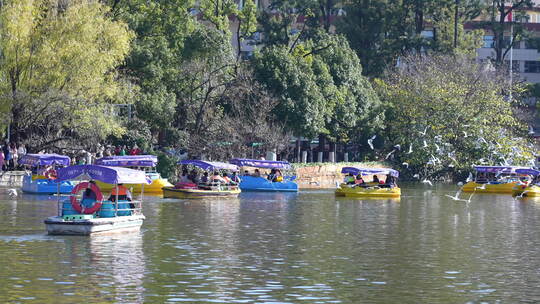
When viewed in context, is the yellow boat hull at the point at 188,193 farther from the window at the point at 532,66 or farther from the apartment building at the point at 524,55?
the window at the point at 532,66

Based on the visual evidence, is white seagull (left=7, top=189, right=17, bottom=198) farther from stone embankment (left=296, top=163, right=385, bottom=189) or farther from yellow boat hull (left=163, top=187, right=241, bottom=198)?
stone embankment (left=296, top=163, right=385, bottom=189)

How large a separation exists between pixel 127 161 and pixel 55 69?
7.99 m

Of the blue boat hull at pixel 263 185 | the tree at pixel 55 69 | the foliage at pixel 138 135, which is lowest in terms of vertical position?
the blue boat hull at pixel 263 185

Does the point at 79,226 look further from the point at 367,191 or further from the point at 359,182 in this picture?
the point at 359,182

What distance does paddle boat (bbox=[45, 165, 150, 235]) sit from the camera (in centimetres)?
3606

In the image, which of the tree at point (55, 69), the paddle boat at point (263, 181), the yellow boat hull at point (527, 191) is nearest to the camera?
the tree at point (55, 69)

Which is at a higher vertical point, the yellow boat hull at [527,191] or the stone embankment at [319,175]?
the stone embankment at [319,175]

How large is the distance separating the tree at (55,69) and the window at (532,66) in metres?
76.8

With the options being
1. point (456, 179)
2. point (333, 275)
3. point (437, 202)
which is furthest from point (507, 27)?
point (333, 275)

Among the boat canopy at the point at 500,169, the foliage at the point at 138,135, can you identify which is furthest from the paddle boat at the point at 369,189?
the foliage at the point at 138,135

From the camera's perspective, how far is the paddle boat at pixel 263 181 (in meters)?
69.6

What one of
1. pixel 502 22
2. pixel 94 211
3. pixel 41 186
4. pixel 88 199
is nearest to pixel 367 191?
pixel 41 186

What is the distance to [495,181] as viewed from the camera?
77.9 meters

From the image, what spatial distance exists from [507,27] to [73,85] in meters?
61.5
